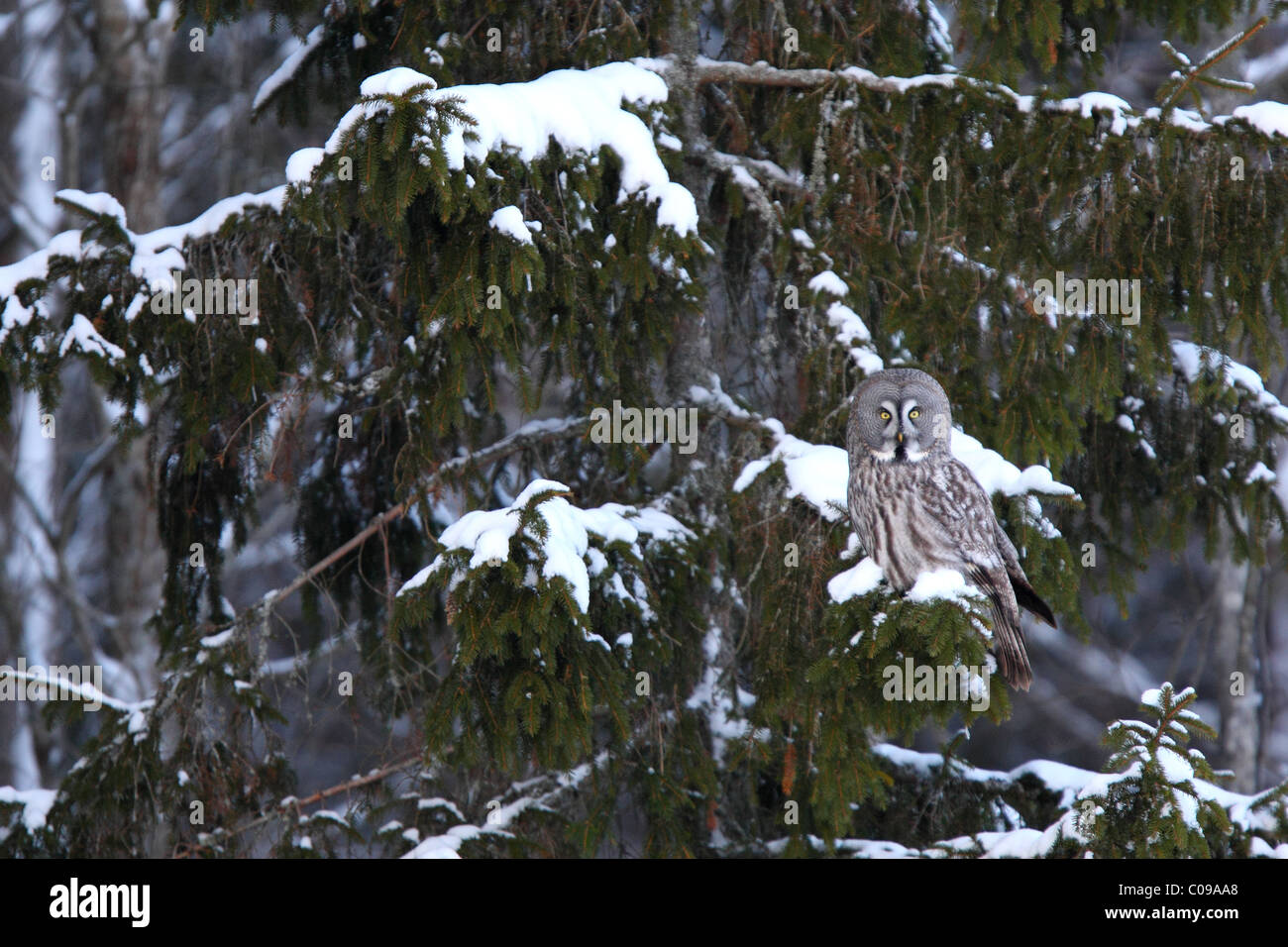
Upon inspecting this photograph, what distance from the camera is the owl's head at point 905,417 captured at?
3590 millimetres

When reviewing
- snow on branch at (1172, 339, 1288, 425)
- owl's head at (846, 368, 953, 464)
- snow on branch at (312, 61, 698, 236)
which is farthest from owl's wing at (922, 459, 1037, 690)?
snow on branch at (1172, 339, 1288, 425)

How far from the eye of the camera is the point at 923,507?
3545 millimetres

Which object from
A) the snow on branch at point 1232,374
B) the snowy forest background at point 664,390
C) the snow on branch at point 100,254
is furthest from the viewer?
the snow on branch at point 1232,374

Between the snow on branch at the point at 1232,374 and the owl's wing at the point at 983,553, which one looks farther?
the snow on branch at the point at 1232,374

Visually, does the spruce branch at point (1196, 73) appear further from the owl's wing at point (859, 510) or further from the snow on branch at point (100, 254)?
the snow on branch at point (100, 254)

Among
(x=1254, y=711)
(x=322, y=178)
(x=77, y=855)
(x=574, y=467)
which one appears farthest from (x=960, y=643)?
(x=1254, y=711)

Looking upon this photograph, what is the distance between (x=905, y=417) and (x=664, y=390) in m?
1.66

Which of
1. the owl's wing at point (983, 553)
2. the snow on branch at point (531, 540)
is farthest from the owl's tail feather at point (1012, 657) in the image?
the snow on branch at point (531, 540)

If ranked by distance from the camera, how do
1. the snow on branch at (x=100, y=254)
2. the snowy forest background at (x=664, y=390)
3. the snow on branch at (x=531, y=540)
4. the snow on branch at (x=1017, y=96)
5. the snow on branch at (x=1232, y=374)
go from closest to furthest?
1. the snow on branch at (x=531, y=540)
2. the snowy forest background at (x=664, y=390)
3. the snow on branch at (x=1017, y=96)
4. the snow on branch at (x=100, y=254)
5. the snow on branch at (x=1232, y=374)

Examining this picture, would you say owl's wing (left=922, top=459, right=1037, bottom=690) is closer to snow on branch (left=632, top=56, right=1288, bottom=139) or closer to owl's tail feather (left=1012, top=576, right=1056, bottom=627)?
owl's tail feather (left=1012, top=576, right=1056, bottom=627)

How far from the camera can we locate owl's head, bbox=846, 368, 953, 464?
359cm

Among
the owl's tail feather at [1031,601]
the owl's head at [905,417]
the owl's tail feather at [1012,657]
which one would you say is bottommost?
the owl's tail feather at [1012,657]

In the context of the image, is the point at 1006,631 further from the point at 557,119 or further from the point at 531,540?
the point at 557,119
